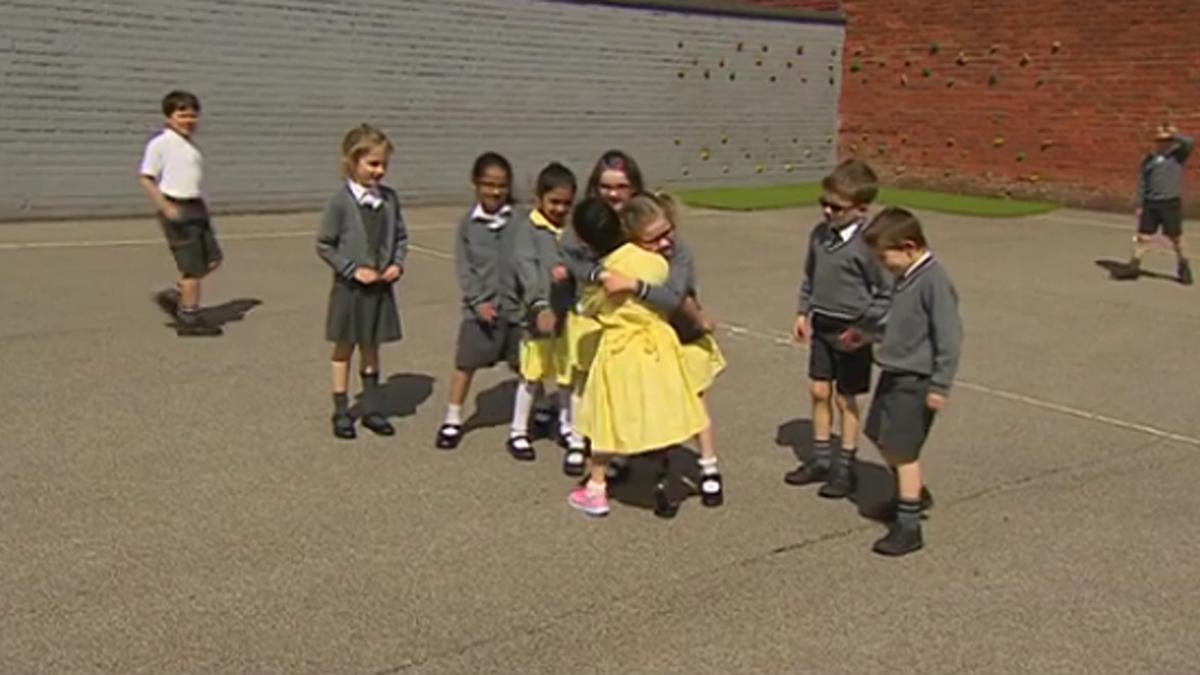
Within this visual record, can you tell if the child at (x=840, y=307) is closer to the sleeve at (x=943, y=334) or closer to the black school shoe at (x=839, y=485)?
the black school shoe at (x=839, y=485)

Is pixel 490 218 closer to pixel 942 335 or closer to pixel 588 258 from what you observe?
pixel 588 258

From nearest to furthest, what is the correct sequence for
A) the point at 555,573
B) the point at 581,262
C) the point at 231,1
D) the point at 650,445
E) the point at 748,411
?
the point at 555,573 < the point at 650,445 < the point at 581,262 < the point at 748,411 < the point at 231,1

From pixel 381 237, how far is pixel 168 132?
2.84 metres

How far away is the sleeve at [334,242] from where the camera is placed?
5.55 metres

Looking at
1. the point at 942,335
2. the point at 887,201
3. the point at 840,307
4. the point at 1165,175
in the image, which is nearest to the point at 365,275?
the point at 840,307

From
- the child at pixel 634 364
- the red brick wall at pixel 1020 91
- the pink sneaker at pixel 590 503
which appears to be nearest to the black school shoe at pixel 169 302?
the pink sneaker at pixel 590 503

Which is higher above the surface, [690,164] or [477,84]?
[477,84]

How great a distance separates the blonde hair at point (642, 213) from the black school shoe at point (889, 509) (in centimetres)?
150

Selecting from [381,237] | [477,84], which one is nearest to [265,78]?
[477,84]

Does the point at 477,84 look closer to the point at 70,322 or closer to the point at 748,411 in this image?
the point at 70,322

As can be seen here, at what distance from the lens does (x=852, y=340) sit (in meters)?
4.89

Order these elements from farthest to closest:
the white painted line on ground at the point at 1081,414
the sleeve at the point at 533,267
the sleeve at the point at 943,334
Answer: the white painted line on ground at the point at 1081,414 → the sleeve at the point at 533,267 → the sleeve at the point at 943,334

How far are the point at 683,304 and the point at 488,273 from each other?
121 centimetres

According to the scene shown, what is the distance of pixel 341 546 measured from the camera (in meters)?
4.36
